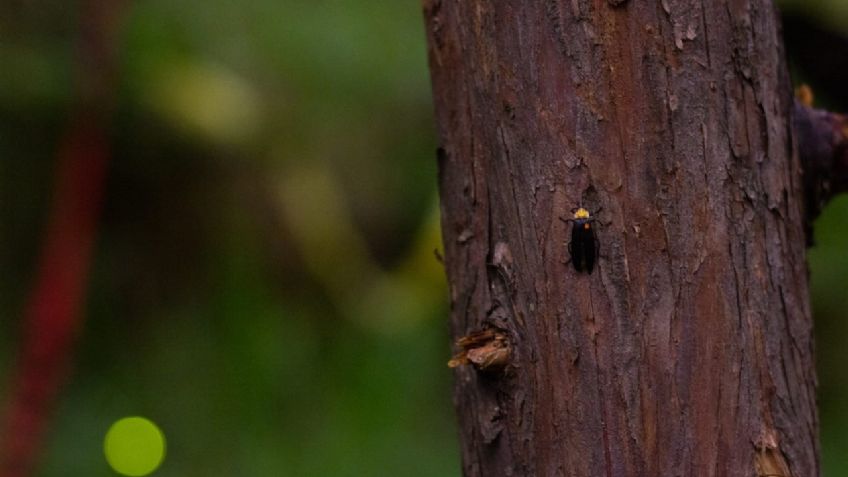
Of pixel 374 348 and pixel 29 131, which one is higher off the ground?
pixel 29 131

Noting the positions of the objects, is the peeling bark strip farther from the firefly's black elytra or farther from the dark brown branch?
the dark brown branch

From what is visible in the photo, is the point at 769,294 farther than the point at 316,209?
No

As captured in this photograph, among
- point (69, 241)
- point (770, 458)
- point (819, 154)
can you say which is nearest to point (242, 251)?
point (69, 241)

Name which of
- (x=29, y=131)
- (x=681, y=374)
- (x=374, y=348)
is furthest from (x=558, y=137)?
(x=29, y=131)

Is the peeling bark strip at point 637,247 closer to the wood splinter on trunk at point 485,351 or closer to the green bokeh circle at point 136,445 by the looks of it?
the wood splinter on trunk at point 485,351

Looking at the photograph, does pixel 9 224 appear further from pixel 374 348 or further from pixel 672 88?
pixel 672 88

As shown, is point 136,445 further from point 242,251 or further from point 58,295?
point 242,251

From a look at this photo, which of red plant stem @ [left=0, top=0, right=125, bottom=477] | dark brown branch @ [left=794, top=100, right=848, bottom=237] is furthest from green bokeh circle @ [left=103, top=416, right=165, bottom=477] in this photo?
dark brown branch @ [left=794, top=100, right=848, bottom=237]
